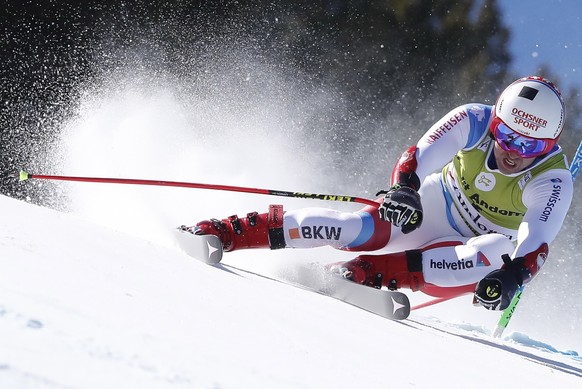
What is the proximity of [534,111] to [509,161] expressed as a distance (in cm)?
29

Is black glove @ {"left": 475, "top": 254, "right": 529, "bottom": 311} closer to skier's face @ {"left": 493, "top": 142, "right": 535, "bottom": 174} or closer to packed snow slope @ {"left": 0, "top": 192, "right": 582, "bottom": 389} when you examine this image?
packed snow slope @ {"left": 0, "top": 192, "right": 582, "bottom": 389}

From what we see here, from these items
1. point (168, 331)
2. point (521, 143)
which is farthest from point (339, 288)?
point (168, 331)

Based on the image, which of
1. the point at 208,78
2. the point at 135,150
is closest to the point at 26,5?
the point at 208,78

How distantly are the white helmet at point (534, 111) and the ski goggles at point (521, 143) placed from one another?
0.06ft

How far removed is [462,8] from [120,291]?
14.4 metres

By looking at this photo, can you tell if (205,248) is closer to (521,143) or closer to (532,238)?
(532,238)

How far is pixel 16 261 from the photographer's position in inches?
54.7

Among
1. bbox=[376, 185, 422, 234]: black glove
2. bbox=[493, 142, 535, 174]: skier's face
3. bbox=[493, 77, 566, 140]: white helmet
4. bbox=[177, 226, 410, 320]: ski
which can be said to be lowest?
bbox=[177, 226, 410, 320]: ski

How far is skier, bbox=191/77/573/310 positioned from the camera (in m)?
3.31

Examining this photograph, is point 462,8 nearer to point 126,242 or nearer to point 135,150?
point 135,150

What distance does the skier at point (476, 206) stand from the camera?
3.31 meters

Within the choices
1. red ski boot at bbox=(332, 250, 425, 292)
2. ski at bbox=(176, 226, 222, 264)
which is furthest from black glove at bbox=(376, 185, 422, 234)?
ski at bbox=(176, 226, 222, 264)

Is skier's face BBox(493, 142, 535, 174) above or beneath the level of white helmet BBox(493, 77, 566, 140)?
beneath

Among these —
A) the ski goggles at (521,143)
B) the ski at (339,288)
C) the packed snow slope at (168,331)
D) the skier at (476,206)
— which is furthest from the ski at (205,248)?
the ski goggles at (521,143)
